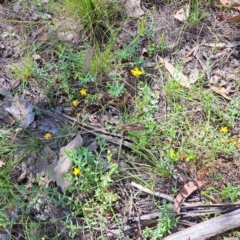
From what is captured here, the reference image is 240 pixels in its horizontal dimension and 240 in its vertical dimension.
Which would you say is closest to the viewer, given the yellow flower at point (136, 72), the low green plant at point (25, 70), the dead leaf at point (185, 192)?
the dead leaf at point (185, 192)

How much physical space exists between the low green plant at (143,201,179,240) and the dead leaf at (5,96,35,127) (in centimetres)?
106

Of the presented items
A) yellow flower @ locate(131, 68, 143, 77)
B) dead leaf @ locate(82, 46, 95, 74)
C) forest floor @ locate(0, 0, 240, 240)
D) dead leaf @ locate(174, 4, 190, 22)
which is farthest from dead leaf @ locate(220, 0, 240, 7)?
dead leaf @ locate(82, 46, 95, 74)

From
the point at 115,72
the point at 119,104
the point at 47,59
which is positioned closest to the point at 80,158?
the point at 119,104

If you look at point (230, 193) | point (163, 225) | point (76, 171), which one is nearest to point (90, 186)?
point (76, 171)

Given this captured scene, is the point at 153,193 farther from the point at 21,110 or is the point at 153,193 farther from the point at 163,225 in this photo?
the point at 21,110

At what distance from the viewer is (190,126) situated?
2.16 m

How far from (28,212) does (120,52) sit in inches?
47.9

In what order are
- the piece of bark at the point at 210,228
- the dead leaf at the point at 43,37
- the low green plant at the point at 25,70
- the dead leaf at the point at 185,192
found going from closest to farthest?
the piece of bark at the point at 210,228, the dead leaf at the point at 185,192, the low green plant at the point at 25,70, the dead leaf at the point at 43,37

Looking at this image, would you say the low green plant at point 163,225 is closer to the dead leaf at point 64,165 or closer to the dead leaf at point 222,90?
the dead leaf at point 64,165

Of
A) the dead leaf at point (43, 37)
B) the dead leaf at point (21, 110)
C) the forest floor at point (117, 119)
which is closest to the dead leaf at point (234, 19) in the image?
the forest floor at point (117, 119)

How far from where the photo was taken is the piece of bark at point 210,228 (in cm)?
183

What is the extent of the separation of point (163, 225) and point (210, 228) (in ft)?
0.86

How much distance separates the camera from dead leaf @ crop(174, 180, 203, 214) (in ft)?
6.39

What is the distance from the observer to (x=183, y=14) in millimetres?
2537
